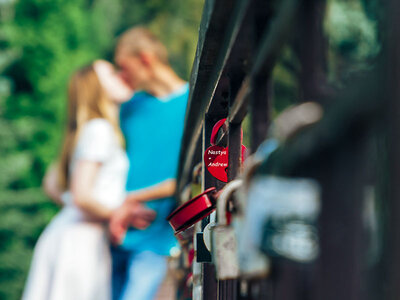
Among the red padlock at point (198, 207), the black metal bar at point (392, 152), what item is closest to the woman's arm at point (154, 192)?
the red padlock at point (198, 207)

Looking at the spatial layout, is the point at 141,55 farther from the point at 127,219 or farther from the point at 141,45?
the point at 127,219

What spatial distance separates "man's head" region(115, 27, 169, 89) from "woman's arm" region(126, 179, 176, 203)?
134cm

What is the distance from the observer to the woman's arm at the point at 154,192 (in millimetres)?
6758

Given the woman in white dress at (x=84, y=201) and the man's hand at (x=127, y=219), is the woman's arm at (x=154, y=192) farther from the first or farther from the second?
the woman in white dress at (x=84, y=201)

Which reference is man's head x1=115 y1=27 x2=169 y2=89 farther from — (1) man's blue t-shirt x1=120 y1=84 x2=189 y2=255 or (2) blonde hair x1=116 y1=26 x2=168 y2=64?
(1) man's blue t-shirt x1=120 y1=84 x2=189 y2=255

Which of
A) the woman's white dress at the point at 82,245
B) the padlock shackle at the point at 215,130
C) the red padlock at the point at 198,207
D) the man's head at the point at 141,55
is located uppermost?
the man's head at the point at 141,55

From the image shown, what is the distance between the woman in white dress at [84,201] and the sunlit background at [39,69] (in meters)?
5.12

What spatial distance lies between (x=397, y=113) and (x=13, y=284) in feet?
39.4

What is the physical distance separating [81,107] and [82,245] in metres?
1.30

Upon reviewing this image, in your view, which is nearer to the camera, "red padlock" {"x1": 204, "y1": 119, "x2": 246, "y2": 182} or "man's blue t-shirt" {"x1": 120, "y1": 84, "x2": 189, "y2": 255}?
"red padlock" {"x1": 204, "y1": 119, "x2": 246, "y2": 182}

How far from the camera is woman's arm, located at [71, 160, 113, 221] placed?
662cm

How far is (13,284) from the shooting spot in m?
12.0

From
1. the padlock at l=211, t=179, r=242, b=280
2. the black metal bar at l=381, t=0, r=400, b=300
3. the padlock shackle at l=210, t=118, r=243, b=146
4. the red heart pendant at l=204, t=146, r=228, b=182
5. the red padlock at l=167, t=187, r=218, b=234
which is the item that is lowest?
Result: the black metal bar at l=381, t=0, r=400, b=300

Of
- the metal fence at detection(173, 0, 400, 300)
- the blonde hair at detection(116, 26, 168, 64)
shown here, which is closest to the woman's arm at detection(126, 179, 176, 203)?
the blonde hair at detection(116, 26, 168, 64)
